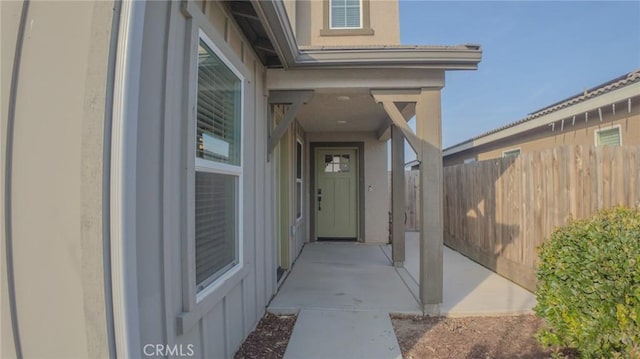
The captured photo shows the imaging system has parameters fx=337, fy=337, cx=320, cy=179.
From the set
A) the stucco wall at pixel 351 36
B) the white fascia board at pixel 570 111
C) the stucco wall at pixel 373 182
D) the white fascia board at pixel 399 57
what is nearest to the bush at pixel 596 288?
the white fascia board at pixel 399 57

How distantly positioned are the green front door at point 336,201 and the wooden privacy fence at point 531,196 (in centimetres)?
247

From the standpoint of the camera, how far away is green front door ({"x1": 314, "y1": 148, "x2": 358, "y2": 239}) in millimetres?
8188

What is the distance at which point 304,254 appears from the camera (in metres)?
6.71

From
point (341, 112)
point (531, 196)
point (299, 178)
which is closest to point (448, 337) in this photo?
point (531, 196)

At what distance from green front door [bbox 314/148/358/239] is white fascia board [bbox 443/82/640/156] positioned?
3949 mm

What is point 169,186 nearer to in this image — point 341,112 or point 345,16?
point 341,112

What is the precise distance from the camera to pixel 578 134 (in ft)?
20.9

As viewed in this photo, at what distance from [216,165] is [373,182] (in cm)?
595

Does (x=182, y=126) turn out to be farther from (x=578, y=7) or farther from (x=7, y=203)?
(x=578, y=7)

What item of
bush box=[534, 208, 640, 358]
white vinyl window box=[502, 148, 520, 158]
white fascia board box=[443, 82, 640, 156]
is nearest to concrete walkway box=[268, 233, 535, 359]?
bush box=[534, 208, 640, 358]

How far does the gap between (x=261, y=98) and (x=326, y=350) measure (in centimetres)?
262

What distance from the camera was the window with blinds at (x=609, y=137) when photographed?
17.9ft

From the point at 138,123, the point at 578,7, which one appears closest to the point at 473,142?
the point at 578,7

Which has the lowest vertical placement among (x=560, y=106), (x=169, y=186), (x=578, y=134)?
(x=169, y=186)
